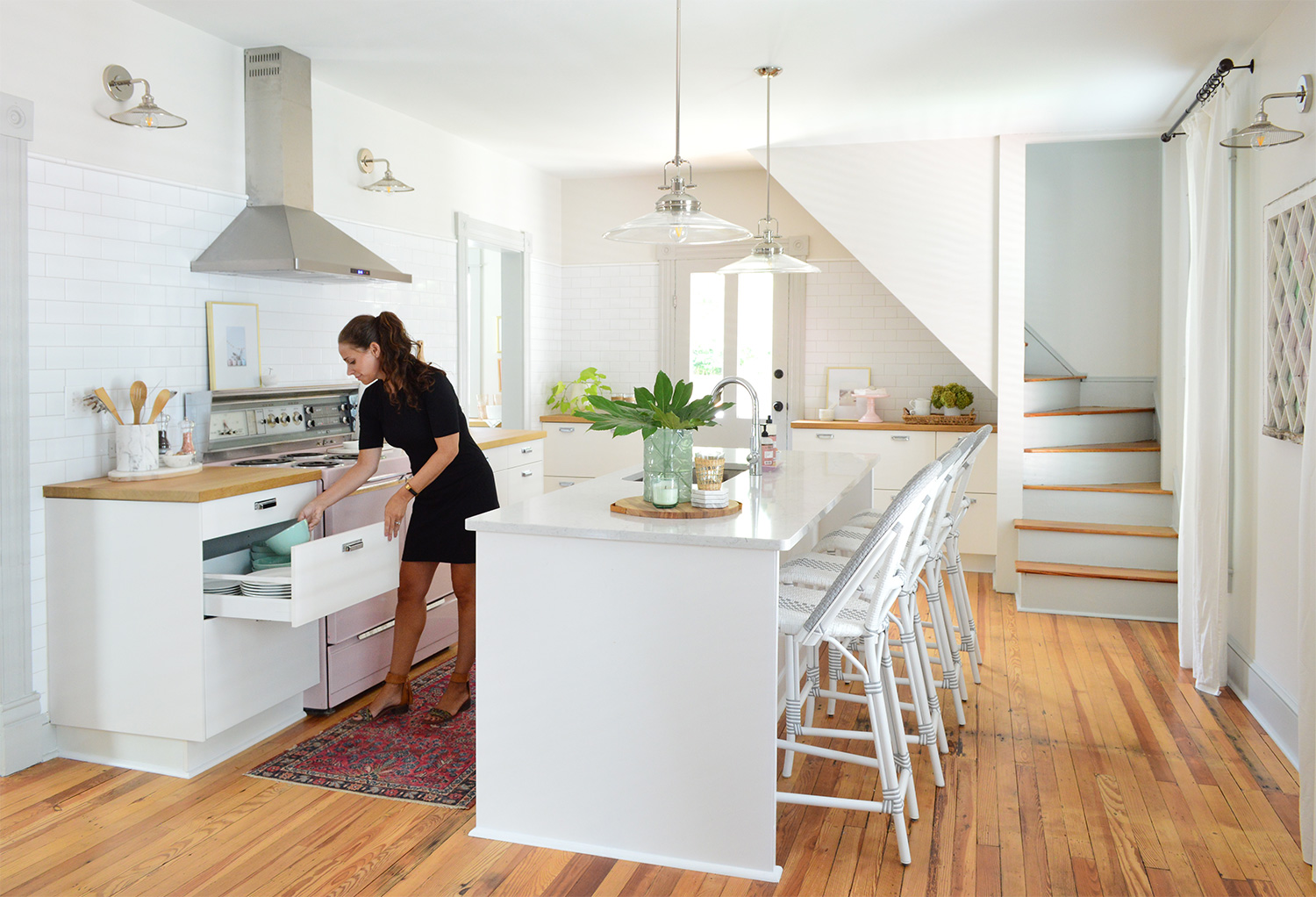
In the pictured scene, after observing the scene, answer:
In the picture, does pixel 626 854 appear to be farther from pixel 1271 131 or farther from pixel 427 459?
pixel 1271 131

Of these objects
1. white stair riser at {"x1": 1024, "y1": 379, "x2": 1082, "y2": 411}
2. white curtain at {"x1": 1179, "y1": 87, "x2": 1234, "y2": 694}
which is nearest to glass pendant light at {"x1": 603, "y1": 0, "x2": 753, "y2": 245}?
white curtain at {"x1": 1179, "y1": 87, "x2": 1234, "y2": 694}

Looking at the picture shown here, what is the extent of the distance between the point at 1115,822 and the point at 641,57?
3345 millimetres

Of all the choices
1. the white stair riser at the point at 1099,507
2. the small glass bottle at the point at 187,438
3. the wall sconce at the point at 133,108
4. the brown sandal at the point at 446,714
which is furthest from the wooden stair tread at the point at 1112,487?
the wall sconce at the point at 133,108

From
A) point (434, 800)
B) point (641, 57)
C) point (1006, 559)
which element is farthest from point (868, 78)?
point (434, 800)

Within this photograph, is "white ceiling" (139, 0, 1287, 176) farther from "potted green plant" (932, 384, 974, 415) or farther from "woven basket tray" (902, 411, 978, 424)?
"woven basket tray" (902, 411, 978, 424)

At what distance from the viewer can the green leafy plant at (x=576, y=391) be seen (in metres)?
6.92

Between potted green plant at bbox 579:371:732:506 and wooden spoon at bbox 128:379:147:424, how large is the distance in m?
1.69

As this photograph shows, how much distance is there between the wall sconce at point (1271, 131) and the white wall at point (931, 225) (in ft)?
7.37

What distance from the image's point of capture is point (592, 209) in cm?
710

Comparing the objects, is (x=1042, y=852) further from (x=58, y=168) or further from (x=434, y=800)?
(x=58, y=168)

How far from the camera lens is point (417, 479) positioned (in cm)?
323

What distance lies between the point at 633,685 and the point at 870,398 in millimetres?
4255

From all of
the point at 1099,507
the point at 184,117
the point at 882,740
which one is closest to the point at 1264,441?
the point at 1099,507

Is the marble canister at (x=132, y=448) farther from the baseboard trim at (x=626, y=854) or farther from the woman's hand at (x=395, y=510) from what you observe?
the baseboard trim at (x=626, y=854)
